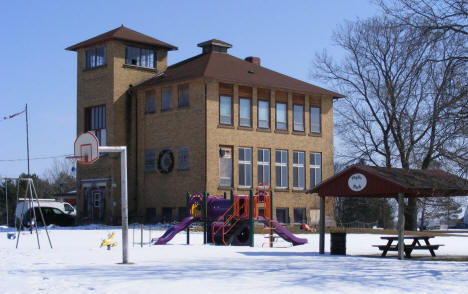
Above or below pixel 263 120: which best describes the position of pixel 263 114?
above

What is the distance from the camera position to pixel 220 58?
51250 mm

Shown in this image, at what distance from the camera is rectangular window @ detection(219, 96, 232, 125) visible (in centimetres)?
4684

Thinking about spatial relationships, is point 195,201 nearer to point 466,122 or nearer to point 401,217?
point 401,217

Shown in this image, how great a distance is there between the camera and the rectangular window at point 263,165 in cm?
4853

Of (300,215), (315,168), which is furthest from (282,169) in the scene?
(300,215)

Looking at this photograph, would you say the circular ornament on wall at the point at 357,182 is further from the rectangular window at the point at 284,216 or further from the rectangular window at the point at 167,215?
the rectangular window at the point at 284,216

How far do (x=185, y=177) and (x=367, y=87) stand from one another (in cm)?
1506

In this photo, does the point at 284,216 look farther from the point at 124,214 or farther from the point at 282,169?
the point at 124,214

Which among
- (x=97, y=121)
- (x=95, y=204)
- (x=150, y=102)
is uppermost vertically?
(x=150, y=102)

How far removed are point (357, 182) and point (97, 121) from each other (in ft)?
100

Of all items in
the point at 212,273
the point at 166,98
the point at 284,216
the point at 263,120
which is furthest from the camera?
the point at 284,216

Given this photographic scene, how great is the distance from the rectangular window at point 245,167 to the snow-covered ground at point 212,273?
22.2 metres

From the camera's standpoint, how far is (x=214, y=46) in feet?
175

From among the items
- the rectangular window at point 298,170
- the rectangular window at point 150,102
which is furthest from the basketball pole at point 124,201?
the rectangular window at point 298,170
